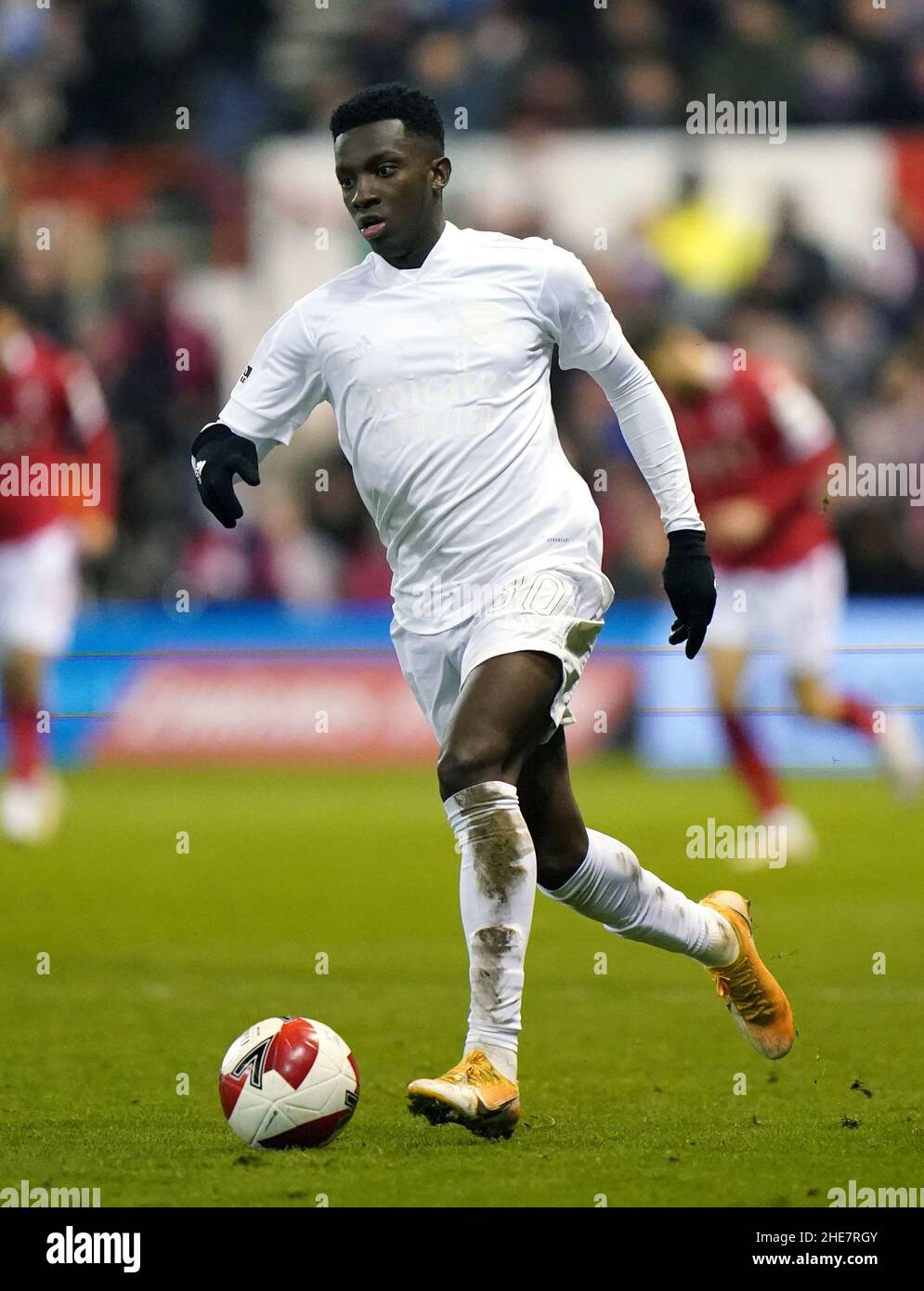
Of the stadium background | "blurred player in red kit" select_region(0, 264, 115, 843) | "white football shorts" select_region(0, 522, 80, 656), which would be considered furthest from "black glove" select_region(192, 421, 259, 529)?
"white football shorts" select_region(0, 522, 80, 656)

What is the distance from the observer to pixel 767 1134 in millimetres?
4527

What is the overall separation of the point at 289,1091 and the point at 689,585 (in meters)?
1.37

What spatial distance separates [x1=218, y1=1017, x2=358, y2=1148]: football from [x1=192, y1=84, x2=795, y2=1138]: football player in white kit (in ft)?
1.37

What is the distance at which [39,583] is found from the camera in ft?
37.0

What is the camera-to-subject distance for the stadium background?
20.0ft

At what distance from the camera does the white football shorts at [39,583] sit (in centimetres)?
1120

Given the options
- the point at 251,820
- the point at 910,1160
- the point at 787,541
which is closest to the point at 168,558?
the point at 251,820

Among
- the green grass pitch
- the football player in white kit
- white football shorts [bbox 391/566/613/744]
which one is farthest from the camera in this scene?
the football player in white kit

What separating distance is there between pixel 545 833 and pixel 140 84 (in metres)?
13.5

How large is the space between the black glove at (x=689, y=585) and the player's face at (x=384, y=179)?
0.90 meters

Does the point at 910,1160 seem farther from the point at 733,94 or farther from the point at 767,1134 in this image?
the point at 733,94

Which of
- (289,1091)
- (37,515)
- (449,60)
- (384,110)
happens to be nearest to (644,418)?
(384,110)

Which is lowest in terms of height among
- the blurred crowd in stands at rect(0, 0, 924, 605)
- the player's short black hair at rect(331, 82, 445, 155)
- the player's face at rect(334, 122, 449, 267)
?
the player's face at rect(334, 122, 449, 267)

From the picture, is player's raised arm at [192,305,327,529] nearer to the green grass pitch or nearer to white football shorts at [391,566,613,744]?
white football shorts at [391,566,613,744]
